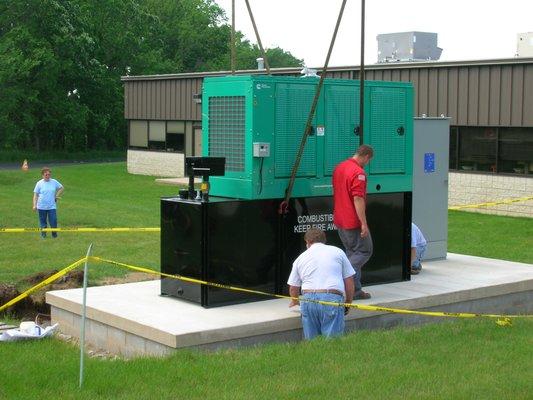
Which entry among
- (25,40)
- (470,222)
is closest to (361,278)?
(470,222)

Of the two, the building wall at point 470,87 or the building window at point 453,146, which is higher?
the building wall at point 470,87

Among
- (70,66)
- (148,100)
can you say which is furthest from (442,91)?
(70,66)

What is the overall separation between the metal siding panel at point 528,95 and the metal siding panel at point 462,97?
6.81 ft

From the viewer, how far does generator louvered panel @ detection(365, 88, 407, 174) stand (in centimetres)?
1196

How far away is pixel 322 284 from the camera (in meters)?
9.55

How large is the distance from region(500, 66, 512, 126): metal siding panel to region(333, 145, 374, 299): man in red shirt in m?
14.9

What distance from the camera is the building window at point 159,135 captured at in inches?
1572

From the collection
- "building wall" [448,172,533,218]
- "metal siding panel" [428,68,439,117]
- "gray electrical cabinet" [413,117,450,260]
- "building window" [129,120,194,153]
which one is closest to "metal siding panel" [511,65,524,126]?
"building wall" [448,172,533,218]

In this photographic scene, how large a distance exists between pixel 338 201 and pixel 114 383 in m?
4.25

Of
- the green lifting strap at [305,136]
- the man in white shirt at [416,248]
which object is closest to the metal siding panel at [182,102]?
the man in white shirt at [416,248]

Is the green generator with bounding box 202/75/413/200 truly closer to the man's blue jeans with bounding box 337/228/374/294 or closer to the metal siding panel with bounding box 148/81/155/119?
the man's blue jeans with bounding box 337/228/374/294

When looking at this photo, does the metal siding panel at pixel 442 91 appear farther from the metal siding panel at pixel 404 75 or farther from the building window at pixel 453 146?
the metal siding panel at pixel 404 75

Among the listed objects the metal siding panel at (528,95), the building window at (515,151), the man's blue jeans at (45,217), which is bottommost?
the man's blue jeans at (45,217)

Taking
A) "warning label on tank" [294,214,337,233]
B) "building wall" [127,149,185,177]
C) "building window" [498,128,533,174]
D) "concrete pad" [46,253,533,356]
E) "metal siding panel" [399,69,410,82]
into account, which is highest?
"metal siding panel" [399,69,410,82]
